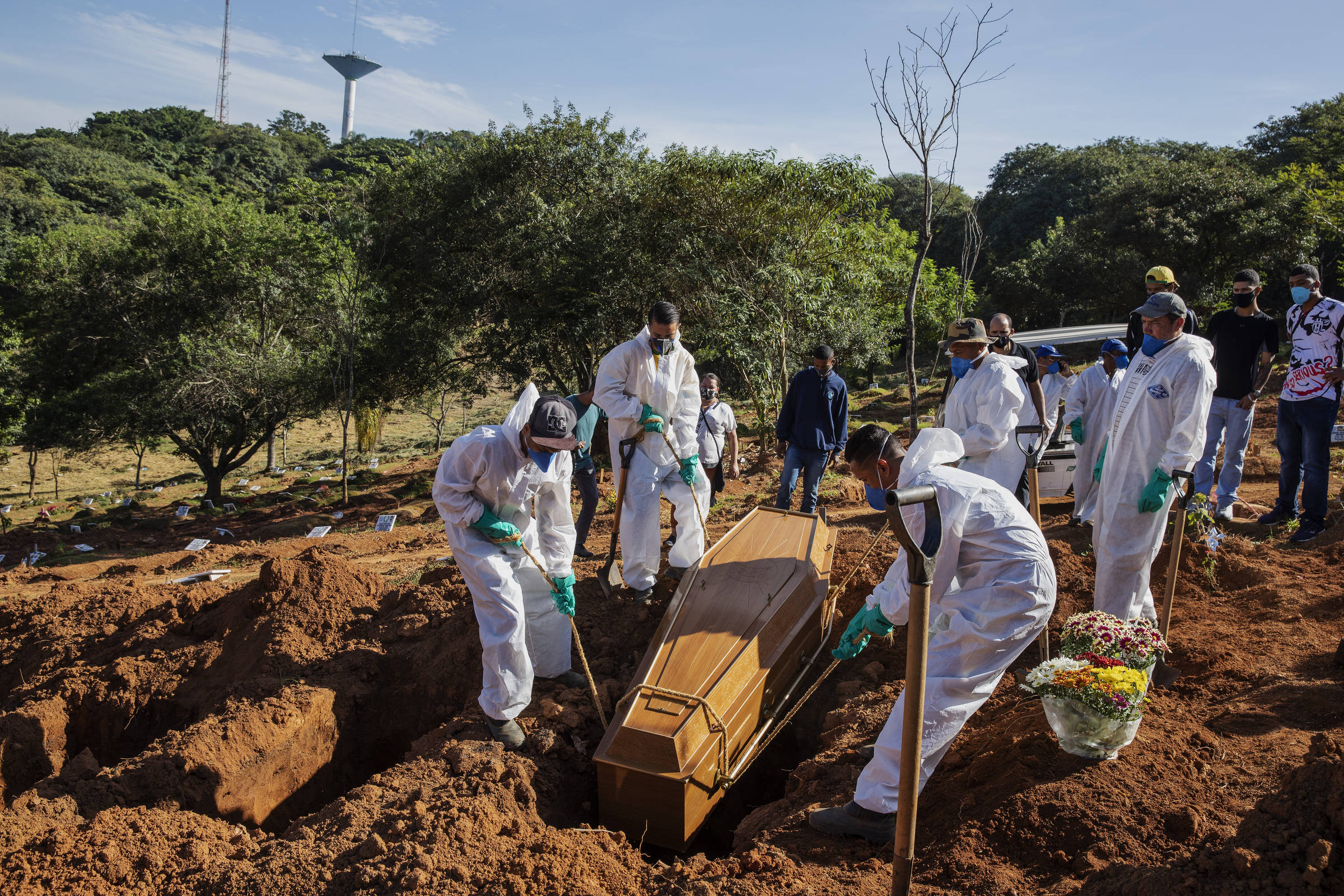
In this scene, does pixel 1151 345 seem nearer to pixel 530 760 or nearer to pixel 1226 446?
pixel 1226 446

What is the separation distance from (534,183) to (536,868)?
11.8 m

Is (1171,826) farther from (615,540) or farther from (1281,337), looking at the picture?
(1281,337)

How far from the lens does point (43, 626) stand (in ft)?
20.5

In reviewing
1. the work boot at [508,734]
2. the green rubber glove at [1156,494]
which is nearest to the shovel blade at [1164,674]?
the green rubber glove at [1156,494]

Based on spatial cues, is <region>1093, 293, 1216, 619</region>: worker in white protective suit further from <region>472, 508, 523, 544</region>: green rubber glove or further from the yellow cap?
<region>472, 508, 523, 544</region>: green rubber glove

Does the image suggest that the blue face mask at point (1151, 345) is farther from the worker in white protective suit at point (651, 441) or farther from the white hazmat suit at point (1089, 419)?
the worker in white protective suit at point (651, 441)

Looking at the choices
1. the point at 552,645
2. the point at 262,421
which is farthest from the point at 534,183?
the point at 552,645

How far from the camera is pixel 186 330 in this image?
1459cm

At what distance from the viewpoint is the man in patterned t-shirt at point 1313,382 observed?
5688 millimetres

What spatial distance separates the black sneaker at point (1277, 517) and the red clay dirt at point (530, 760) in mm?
423

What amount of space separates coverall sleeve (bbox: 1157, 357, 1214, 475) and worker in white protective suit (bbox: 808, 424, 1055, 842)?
1.24 meters

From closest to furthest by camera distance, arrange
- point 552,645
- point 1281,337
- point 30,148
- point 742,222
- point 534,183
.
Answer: point 552,645, point 742,222, point 534,183, point 1281,337, point 30,148

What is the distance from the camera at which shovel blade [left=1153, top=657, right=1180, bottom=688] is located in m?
3.93

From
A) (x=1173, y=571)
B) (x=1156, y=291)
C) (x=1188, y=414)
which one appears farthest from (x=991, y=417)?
(x=1156, y=291)
